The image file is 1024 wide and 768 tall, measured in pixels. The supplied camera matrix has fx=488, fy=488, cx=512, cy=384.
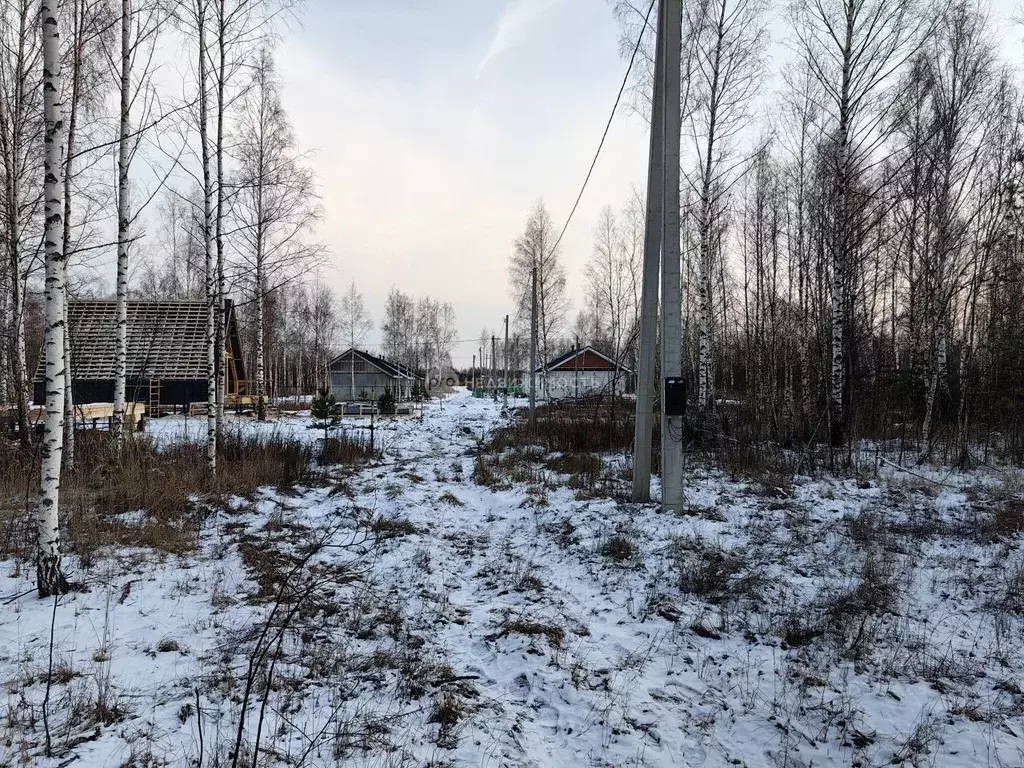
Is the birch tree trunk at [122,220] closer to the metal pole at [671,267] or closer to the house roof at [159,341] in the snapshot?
the metal pole at [671,267]

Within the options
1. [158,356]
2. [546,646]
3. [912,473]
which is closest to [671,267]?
[546,646]

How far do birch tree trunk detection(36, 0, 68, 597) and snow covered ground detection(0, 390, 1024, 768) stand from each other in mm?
962

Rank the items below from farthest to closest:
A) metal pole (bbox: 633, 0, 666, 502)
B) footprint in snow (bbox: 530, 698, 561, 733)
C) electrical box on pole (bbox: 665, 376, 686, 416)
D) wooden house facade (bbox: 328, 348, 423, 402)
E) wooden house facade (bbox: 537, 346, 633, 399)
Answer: wooden house facade (bbox: 537, 346, 633, 399)
wooden house facade (bbox: 328, 348, 423, 402)
metal pole (bbox: 633, 0, 666, 502)
electrical box on pole (bbox: 665, 376, 686, 416)
footprint in snow (bbox: 530, 698, 561, 733)

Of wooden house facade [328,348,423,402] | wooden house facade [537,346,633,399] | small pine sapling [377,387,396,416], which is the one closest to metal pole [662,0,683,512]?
small pine sapling [377,387,396,416]

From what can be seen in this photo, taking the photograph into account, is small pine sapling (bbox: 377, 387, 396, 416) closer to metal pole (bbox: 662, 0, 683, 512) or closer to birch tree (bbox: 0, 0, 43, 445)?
birch tree (bbox: 0, 0, 43, 445)

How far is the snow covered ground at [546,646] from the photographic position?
2.51m

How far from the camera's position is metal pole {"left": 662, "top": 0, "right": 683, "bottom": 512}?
6402mm

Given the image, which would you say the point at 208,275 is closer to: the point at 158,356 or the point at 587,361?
the point at 158,356

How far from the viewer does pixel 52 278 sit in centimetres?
374

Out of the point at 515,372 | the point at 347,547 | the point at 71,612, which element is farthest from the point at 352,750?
the point at 515,372

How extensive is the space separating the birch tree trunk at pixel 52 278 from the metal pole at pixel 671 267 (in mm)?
6096

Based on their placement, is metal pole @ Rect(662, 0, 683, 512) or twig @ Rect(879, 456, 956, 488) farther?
twig @ Rect(879, 456, 956, 488)

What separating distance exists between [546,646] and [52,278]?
4642 mm

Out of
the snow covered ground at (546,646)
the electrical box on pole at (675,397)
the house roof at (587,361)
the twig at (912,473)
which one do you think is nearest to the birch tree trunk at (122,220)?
the snow covered ground at (546,646)
